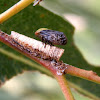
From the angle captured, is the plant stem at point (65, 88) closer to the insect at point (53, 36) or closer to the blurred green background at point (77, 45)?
the insect at point (53, 36)

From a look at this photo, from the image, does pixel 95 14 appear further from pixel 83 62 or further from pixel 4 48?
pixel 4 48

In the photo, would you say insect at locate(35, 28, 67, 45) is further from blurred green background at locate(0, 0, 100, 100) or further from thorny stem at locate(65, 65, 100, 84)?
blurred green background at locate(0, 0, 100, 100)

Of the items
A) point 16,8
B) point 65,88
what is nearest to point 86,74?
point 65,88

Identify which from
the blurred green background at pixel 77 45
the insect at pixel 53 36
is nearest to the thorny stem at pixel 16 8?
the insect at pixel 53 36

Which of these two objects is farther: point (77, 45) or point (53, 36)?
point (77, 45)

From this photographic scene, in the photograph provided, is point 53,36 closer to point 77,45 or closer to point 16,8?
point 16,8

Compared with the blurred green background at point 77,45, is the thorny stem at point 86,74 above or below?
below

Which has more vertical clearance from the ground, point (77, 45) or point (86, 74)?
point (77, 45)

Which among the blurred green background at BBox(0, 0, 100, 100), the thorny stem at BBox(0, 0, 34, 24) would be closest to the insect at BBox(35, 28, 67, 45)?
the thorny stem at BBox(0, 0, 34, 24)
